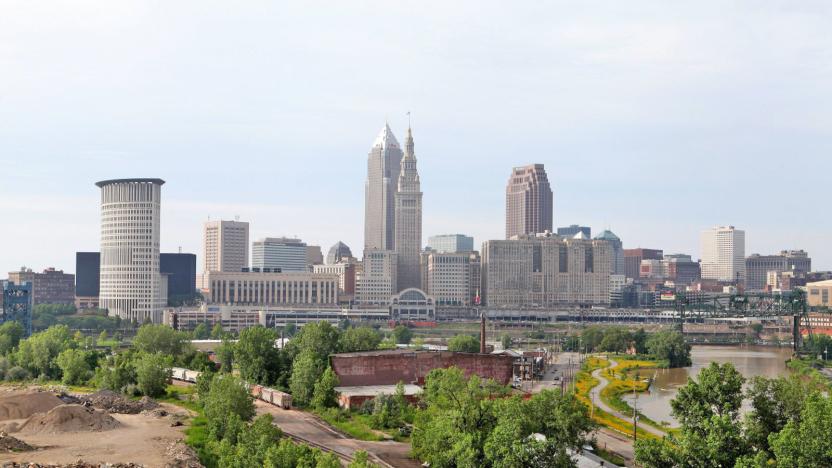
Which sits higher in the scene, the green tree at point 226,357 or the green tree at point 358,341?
the green tree at point 358,341

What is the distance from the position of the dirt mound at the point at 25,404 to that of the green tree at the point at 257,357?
16350mm

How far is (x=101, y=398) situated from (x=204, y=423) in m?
12.2

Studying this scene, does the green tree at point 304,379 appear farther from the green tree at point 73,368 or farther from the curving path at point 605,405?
the green tree at point 73,368

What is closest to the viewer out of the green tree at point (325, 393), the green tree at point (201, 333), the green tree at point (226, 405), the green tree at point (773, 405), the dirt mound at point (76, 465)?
the green tree at point (773, 405)

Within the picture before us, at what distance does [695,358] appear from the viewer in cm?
14450

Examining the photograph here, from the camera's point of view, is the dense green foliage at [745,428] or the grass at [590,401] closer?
Answer: the dense green foliage at [745,428]

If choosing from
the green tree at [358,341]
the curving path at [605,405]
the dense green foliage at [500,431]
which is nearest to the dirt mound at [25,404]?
the dense green foliage at [500,431]

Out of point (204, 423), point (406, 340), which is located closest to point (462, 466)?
point (204, 423)

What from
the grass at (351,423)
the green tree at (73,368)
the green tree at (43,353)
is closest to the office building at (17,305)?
the green tree at (43,353)

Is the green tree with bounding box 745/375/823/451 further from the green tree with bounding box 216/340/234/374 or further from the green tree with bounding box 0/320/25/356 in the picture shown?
the green tree with bounding box 0/320/25/356

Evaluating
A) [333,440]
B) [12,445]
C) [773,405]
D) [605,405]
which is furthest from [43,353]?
[773,405]

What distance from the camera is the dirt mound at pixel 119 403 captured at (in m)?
70.4

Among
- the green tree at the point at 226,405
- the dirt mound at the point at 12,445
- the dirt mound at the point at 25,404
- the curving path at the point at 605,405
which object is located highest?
the green tree at the point at 226,405

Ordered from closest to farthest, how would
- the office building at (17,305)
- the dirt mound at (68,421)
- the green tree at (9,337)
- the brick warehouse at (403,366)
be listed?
1. the dirt mound at (68,421)
2. the brick warehouse at (403,366)
3. the green tree at (9,337)
4. the office building at (17,305)
